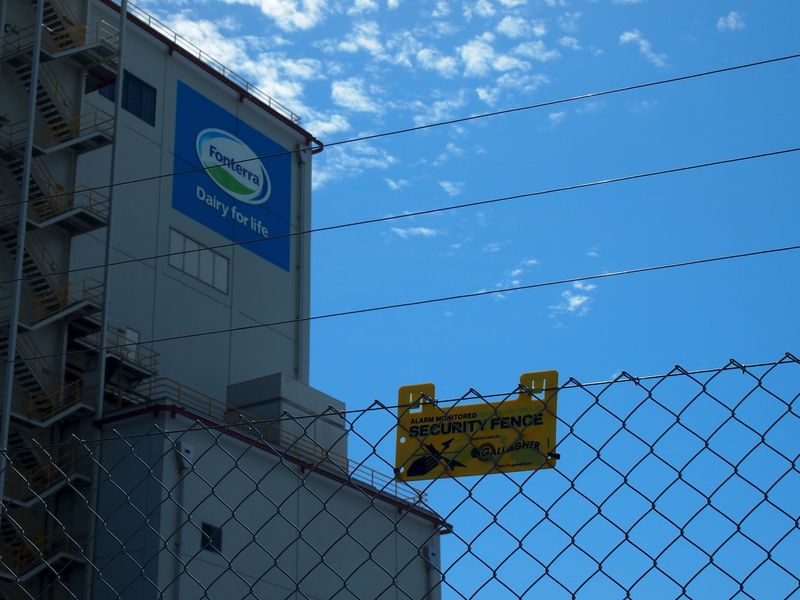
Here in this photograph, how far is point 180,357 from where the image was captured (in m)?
37.2

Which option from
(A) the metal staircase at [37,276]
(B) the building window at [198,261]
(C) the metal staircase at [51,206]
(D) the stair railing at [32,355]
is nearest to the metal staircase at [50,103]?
(C) the metal staircase at [51,206]

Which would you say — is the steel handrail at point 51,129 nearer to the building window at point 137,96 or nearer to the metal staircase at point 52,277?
the metal staircase at point 52,277

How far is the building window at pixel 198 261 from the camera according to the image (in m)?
38.0

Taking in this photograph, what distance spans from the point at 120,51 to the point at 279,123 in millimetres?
10112

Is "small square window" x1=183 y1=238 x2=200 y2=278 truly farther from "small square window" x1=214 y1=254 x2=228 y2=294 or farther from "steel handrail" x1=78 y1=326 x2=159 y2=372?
"steel handrail" x1=78 y1=326 x2=159 y2=372

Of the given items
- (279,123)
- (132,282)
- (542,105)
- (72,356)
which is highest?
(279,123)

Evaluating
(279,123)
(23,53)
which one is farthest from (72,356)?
(279,123)

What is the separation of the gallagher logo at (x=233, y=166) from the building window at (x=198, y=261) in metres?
2.52

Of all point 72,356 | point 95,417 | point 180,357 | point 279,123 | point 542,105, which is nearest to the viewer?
point 542,105

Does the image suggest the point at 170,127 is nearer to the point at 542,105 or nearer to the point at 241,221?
the point at 241,221

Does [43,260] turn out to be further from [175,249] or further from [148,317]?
[175,249]

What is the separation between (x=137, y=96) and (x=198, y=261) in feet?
18.0

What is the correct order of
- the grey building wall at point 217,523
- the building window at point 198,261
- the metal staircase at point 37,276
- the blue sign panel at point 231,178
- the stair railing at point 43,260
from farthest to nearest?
the blue sign panel at point 231,178, the building window at point 198,261, the stair railing at point 43,260, the metal staircase at point 37,276, the grey building wall at point 217,523

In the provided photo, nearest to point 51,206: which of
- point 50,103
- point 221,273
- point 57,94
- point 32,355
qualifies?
point 50,103
